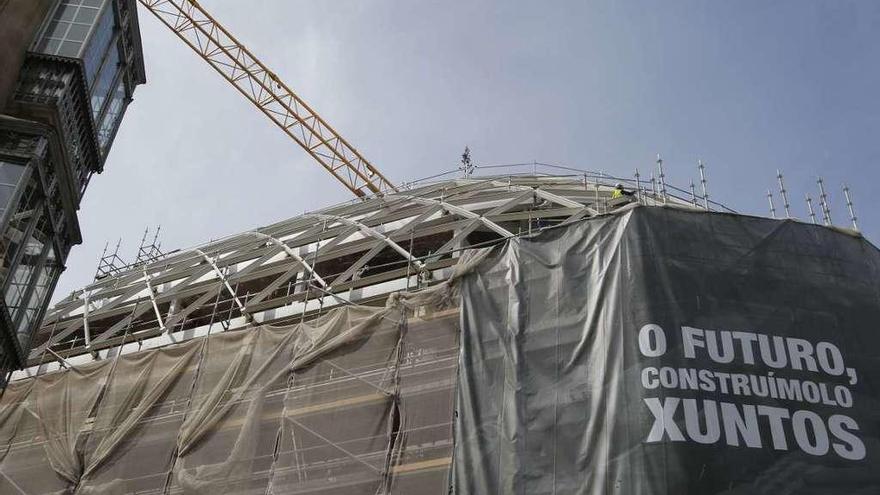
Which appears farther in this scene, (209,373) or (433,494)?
(209,373)

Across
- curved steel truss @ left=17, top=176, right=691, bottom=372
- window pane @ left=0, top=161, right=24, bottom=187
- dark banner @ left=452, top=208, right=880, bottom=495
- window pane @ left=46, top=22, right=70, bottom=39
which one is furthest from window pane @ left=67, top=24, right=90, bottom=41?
dark banner @ left=452, top=208, right=880, bottom=495

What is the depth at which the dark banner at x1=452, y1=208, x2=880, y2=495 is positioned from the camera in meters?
15.4

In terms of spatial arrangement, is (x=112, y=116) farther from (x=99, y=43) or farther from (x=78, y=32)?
(x=78, y=32)

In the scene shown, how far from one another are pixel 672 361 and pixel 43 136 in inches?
522

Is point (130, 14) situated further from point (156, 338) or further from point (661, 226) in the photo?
point (661, 226)

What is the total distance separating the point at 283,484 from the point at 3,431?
945 centimetres

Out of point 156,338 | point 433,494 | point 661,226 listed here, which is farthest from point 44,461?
point 661,226

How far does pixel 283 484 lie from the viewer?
18250mm

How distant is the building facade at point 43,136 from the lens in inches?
739

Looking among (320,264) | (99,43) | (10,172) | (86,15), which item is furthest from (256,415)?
(86,15)

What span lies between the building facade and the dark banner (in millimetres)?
9161

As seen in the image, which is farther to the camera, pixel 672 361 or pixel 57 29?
pixel 57 29

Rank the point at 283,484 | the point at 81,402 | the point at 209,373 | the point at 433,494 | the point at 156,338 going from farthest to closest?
the point at 156,338, the point at 81,402, the point at 209,373, the point at 283,484, the point at 433,494

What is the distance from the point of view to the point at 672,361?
16375 millimetres
